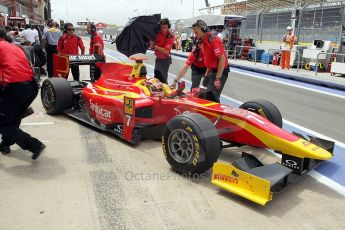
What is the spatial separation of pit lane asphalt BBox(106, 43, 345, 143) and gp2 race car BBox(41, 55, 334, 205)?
85.4 inches

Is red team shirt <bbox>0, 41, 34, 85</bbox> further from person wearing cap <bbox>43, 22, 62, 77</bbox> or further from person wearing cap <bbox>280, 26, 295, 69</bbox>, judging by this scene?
person wearing cap <bbox>280, 26, 295, 69</bbox>

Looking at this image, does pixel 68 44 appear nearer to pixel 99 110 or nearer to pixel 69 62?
pixel 69 62

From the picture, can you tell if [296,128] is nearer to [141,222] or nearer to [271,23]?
[141,222]

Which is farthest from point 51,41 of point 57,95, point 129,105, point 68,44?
point 129,105

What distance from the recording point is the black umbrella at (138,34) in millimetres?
7434

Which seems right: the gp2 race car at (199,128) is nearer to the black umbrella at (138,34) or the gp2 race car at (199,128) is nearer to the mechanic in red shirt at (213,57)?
the mechanic in red shirt at (213,57)

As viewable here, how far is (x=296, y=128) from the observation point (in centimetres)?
646

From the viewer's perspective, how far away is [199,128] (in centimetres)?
390

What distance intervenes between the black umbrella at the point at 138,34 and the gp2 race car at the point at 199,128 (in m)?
1.37

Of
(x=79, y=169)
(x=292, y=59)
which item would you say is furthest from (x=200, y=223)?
(x=292, y=59)

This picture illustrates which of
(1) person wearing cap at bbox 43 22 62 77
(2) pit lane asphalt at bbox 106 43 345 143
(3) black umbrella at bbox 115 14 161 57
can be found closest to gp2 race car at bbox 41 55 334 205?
(3) black umbrella at bbox 115 14 161 57

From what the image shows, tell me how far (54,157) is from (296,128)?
406cm

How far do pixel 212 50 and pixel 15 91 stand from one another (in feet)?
9.10

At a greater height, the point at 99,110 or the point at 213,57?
the point at 213,57
